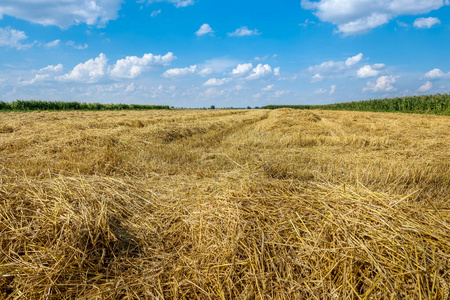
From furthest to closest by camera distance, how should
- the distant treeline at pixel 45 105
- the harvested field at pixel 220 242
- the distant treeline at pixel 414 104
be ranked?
the distant treeline at pixel 45 105 < the distant treeline at pixel 414 104 < the harvested field at pixel 220 242

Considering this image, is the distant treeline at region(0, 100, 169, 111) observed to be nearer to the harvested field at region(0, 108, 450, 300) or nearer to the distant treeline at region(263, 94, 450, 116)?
the harvested field at region(0, 108, 450, 300)

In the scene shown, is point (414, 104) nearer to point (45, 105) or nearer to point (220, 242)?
point (220, 242)

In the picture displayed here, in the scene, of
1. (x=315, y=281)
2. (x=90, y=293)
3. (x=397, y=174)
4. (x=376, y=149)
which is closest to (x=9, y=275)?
(x=90, y=293)

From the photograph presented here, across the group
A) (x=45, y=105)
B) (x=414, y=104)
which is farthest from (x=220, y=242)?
(x=45, y=105)

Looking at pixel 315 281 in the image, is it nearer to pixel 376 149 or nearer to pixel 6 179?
pixel 6 179

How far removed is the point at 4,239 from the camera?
6.02 feet

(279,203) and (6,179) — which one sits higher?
(6,179)

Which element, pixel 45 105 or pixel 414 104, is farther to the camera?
pixel 45 105

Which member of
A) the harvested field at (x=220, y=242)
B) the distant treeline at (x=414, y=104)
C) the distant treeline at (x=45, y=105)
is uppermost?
the distant treeline at (x=45, y=105)

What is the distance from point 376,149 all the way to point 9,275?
21.1 ft

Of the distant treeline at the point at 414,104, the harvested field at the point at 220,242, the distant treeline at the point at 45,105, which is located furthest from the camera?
the distant treeline at the point at 45,105

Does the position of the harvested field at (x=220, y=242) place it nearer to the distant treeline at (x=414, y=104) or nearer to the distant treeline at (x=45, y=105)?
the distant treeline at (x=414, y=104)

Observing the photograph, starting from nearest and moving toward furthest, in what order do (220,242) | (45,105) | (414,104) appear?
1. (220,242)
2. (414,104)
3. (45,105)

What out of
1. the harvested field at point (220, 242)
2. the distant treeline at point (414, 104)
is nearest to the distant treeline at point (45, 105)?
the harvested field at point (220, 242)
